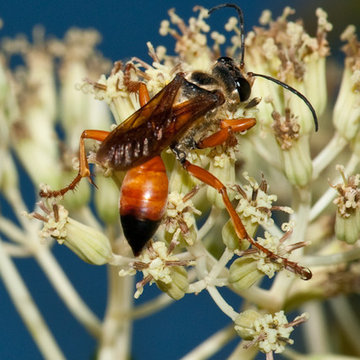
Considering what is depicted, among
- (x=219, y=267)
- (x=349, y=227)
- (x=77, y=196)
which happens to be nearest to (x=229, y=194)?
(x=219, y=267)

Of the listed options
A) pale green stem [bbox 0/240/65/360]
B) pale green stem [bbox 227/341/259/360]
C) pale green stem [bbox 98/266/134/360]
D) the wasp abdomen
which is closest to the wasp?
the wasp abdomen

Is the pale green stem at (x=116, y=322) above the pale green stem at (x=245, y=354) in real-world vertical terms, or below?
above

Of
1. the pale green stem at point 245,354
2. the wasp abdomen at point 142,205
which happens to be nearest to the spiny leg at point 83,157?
the wasp abdomen at point 142,205

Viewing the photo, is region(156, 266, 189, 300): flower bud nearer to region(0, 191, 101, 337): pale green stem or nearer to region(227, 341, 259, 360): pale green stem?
region(227, 341, 259, 360): pale green stem

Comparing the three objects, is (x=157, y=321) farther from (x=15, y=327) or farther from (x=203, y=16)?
(x=203, y=16)

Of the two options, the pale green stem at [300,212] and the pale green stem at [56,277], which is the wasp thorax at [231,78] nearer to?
the pale green stem at [300,212]

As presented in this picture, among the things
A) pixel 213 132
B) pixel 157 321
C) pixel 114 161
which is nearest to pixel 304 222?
pixel 213 132
